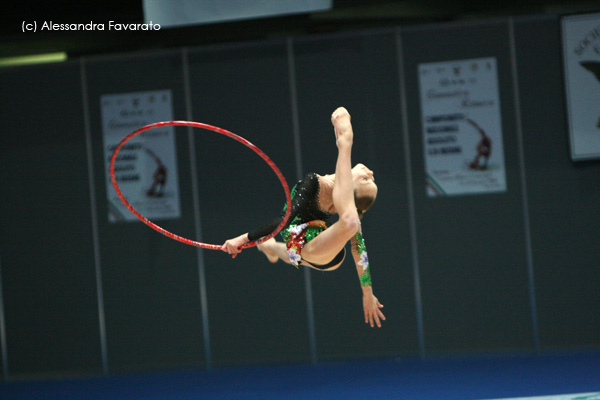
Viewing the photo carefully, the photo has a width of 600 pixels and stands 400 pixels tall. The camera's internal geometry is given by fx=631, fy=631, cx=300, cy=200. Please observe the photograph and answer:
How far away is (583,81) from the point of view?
5.75 meters

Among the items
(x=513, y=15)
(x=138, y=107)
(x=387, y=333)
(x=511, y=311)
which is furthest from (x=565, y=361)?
(x=138, y=107)

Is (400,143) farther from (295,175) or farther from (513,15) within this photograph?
(513,15)

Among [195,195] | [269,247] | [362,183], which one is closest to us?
[362,183]

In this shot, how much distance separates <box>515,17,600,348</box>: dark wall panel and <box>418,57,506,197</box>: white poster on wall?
288 millimetres

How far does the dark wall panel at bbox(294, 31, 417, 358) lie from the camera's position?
605 centimetres

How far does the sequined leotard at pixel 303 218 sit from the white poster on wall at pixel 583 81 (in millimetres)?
3014

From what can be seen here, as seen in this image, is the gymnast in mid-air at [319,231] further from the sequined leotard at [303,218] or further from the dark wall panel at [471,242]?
the dark wall panel at [471,242]

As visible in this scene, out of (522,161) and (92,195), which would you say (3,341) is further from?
(522,161)

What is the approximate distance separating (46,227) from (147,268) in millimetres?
1170

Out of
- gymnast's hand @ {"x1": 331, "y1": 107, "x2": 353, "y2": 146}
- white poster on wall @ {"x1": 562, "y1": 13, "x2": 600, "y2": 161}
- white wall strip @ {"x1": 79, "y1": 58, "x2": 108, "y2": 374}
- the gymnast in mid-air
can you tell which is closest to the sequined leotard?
the gymnast in mid-air

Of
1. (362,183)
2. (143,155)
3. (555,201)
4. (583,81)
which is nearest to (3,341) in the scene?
(143,155)

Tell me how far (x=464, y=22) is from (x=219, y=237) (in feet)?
10.3

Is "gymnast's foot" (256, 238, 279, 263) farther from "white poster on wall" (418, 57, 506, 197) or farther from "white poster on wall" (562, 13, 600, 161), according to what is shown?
"white poster on wall" (562, 13, 600, 161)

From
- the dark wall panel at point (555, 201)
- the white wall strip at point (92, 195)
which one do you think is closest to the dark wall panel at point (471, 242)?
the dark wall panel at point (555, 201)
